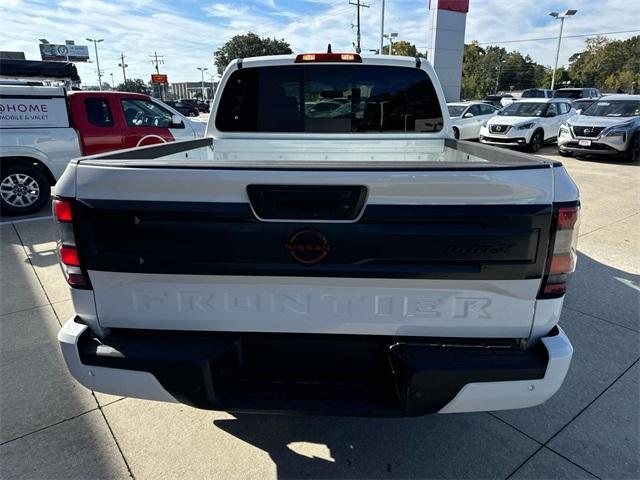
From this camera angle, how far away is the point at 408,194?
166 centimetres

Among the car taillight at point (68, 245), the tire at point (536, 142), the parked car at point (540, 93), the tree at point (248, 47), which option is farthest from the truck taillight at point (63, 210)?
the tree at point (248, 47)

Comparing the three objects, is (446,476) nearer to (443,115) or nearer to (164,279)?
(164,279)

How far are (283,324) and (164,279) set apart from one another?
0.53 m

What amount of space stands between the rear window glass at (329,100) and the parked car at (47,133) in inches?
215

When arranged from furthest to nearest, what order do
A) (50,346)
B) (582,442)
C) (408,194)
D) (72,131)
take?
(72,131)
(50,346)
(582,442)
(408,194)

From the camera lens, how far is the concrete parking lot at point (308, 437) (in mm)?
2246

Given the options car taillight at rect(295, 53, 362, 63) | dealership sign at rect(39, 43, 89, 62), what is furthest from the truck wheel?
dealership sign at rect(39, 43, 89, 62)

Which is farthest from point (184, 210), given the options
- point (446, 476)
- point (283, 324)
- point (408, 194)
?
point (446, 476)

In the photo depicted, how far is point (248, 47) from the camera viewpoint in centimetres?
6625

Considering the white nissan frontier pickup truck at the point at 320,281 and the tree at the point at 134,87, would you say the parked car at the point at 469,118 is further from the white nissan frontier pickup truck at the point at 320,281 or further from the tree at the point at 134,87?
the tree at the point at 134,87

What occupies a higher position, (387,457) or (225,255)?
(225,255)

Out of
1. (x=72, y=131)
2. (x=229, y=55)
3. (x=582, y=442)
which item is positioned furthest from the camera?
(x=229, y=55)

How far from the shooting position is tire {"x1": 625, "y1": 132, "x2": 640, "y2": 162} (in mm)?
12438

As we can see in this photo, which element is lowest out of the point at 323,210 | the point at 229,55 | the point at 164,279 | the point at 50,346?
the point at 50,346
